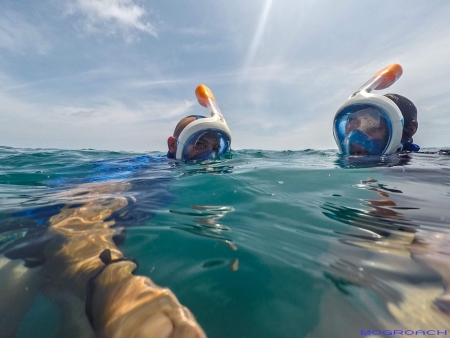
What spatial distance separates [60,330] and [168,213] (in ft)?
3.96

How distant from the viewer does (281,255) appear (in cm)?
147

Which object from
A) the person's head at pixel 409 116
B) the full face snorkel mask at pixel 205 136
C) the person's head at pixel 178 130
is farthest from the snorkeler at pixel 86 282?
the person's head at pixel 409 116

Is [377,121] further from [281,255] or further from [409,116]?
[281,255]

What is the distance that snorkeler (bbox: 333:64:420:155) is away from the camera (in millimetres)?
4516

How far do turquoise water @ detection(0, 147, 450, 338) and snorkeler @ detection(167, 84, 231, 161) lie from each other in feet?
6.92

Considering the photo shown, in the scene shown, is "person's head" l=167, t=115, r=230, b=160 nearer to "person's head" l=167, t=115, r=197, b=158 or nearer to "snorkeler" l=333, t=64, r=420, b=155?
"person's head" l=167, t=115, r=197, b=158

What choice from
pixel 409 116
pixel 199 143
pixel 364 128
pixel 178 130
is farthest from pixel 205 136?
pixel 409 116

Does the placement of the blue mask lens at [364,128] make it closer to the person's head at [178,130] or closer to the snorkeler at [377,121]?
the snorkeler at [377,121]

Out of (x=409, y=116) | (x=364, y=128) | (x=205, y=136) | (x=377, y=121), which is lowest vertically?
(x=205, y=136)

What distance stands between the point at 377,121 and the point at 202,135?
3623mm

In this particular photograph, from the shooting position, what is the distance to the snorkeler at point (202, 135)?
473cm

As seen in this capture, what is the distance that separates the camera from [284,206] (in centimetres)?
236

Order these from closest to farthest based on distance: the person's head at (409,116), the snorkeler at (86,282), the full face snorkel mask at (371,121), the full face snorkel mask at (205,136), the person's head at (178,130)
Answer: the snorkeler at (86,282) → the full face snorkel mask at (371,121) → the full face snorkel mask at (205,136) → the person's head at (409,116) → the person's head at (178,130)

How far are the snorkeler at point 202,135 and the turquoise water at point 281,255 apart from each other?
2109mm
